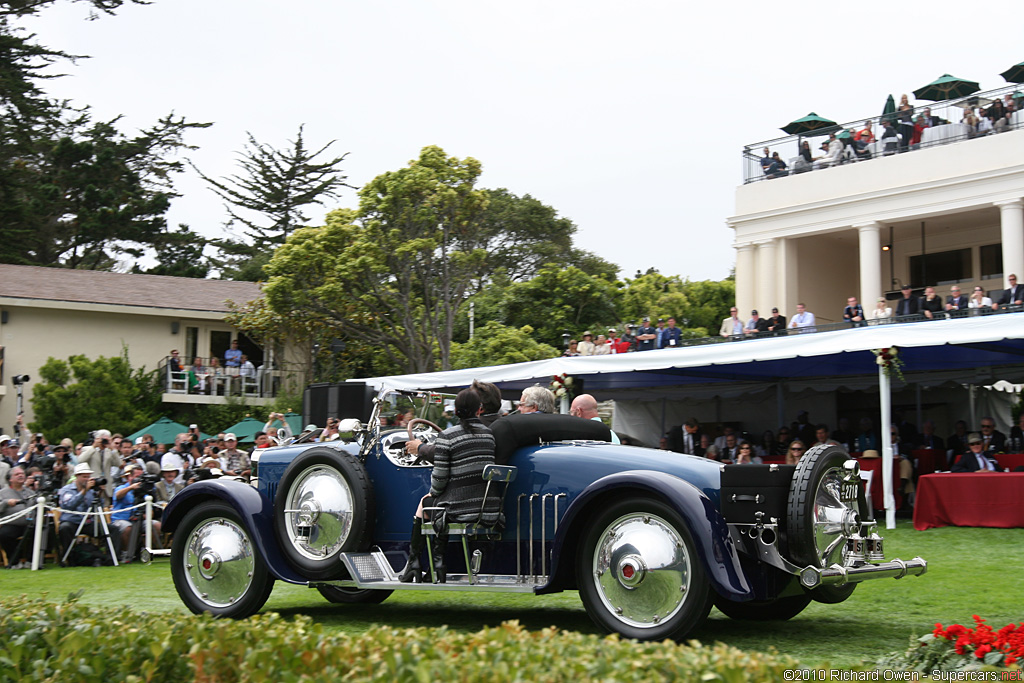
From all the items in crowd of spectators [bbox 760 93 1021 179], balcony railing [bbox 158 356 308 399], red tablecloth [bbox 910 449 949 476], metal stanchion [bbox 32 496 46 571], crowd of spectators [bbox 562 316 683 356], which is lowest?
metal stanchion [bbox 32 496 46 571]

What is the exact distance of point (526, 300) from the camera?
4503 centimetres

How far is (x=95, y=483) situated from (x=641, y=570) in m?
10.2

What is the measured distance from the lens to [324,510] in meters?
7.22

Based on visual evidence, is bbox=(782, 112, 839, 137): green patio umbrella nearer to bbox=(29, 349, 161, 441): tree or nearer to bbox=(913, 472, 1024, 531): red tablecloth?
bbox=(913, 472, 1024, 531): red tablecloth

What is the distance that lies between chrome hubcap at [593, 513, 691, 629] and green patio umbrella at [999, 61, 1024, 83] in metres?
26.1

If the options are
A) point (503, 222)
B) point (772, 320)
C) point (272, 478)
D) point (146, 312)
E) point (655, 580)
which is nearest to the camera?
point (655, 580)

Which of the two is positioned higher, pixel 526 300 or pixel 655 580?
pixel 526 300

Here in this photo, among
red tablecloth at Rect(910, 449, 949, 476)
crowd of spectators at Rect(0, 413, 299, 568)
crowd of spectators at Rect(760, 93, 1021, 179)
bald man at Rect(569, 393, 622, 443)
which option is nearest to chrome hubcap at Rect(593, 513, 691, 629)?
bald man at Rect(569, 393, 622, 443)

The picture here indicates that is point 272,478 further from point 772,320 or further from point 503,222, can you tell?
point 503,222

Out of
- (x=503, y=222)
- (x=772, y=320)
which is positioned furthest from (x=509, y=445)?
(x=503, y=222)

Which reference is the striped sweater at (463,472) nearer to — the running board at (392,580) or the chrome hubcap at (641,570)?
the running board at (392,580)

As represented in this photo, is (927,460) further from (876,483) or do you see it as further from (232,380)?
(232,380)

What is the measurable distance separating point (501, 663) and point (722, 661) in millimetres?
759

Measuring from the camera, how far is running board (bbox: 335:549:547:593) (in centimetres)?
629
